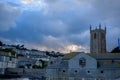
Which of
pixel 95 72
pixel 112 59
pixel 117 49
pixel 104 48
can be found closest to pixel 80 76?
pixel 95 72

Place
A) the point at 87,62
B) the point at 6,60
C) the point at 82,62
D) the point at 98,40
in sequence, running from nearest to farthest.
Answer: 1. the point at 87,62
2. the point at 82,62
3. the point at 6,60
4. the point at 98,40

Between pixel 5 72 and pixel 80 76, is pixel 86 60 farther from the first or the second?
pixel 5 72

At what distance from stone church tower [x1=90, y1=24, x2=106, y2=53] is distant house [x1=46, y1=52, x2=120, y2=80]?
37.3 metres

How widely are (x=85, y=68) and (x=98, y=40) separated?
42.0m

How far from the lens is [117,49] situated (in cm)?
8525

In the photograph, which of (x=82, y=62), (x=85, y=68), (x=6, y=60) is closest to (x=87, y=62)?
(x=82, y=62)

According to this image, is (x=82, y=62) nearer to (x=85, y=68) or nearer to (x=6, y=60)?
(x=85, y=68)

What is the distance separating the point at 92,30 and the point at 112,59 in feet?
133

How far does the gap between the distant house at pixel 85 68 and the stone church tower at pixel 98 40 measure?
37.3 m

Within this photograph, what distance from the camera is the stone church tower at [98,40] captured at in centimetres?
9751

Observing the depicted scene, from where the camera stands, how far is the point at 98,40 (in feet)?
323

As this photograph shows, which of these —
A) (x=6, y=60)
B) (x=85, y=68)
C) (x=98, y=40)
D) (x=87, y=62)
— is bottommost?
(x=85, y=68)

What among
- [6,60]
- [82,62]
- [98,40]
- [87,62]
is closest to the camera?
[87,62]

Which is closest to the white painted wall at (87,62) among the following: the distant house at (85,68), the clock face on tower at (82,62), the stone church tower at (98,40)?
the distant house at (85,68)
